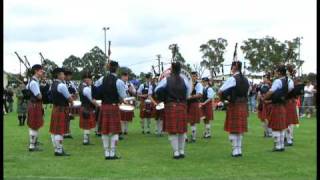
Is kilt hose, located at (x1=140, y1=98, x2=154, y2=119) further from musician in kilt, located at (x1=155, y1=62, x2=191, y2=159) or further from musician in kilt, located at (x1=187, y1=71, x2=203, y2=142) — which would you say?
musician in kilt, located at (x1=155, y1=62, x2=191, y2=159)

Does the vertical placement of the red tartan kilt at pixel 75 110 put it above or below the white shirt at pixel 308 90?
below

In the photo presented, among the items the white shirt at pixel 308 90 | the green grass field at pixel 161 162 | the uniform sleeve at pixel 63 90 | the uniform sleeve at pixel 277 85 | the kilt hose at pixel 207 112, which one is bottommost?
the green grass field at pixel 161 162

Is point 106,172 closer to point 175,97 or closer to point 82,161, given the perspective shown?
point 82,161

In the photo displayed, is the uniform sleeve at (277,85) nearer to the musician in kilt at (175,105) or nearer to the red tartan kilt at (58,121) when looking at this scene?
Answer: the musician in kilt at (175,105)

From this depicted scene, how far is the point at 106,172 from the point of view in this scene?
834 centimetres

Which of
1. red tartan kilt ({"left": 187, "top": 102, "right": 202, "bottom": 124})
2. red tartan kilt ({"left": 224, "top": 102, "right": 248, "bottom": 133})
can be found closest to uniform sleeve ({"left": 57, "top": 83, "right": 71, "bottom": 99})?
red tartan kilt ({"left": 224, "top": 102, "right": 248, "bottom": 133})

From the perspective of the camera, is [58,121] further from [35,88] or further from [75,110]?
[75,110]

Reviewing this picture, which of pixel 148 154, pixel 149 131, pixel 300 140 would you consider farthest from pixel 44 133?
pixel 300 140

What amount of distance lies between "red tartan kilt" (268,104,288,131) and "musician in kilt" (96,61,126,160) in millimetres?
2769

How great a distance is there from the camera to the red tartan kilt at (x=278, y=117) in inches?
418

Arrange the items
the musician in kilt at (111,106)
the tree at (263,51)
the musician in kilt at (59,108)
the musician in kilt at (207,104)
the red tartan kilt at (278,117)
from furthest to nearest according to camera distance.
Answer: the tree at (263,51)
the musician in kilt at (207,104)
the red tartan kilt at (278,117)
the musician in kilt at (59,108)
the musician in kilt at (111,106)

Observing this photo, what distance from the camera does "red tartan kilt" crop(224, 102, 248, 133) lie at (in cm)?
1001

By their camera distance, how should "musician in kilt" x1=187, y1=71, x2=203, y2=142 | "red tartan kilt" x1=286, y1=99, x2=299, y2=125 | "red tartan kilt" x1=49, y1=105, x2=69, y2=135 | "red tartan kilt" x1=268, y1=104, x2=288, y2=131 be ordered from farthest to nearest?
"musician in kilt" x1=187, y1=71, x2=203, y2=142, "red tartan kilt" x1=286, y1=99, x2=299, y2=125, "red tartan kilt" x1=268, y1=104, x2=288, y2=131, "red tartan kilt" x1=49, y1=105, x2=69, y2=135

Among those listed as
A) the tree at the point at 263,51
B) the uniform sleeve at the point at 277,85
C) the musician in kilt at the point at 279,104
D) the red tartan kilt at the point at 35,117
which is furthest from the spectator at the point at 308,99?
the tree at the point at 263,51
